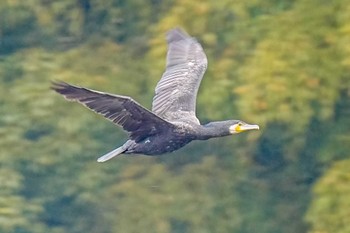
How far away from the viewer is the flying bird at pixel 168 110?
859cm

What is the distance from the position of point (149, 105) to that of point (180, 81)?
3652mm

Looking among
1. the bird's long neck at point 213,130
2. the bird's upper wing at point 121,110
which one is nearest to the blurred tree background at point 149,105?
the bird's long neck at point 213,130

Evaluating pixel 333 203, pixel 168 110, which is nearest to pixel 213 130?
pixel 168 110

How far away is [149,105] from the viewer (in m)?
13.8

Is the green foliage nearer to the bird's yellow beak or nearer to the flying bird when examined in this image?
the flying bird

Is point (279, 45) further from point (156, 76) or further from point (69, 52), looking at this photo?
point (69, 52)

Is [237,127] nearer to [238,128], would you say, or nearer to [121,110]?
[238,128]

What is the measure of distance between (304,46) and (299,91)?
1.44ft

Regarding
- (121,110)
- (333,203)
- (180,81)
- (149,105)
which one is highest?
(149,105)

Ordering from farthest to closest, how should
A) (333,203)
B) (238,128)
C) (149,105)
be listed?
1. (149,105)
2. (333,203)
3. (238,128)

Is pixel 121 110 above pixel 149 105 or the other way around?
the other way around

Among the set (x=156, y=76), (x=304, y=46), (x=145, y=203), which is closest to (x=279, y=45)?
(x=304, y=46)

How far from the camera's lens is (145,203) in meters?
14.3

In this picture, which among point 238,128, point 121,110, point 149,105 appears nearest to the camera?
point 121,110
